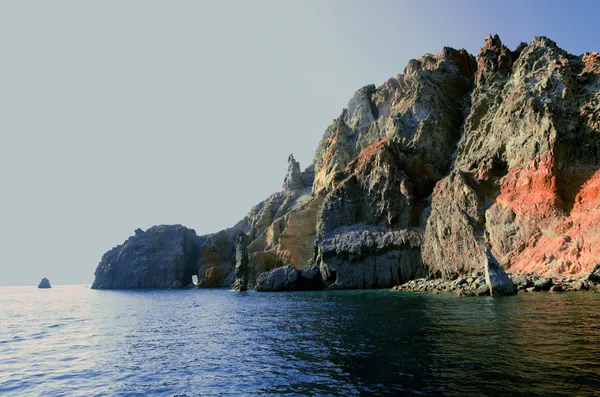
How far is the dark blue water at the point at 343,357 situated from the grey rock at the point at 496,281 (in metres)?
8.33

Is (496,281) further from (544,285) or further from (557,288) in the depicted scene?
(557,288)

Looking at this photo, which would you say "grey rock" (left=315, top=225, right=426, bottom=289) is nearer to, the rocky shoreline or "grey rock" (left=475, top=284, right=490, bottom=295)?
the rocky shoreline

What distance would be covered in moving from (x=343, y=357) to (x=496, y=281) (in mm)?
29311

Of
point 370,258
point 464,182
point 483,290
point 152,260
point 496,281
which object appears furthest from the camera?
point 152,260

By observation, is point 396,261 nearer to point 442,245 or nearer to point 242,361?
point 442,245

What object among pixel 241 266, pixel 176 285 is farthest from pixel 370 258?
pixel 176 285

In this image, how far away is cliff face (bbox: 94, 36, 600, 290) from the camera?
174 feet

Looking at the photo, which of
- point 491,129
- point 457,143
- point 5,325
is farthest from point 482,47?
point 5,325

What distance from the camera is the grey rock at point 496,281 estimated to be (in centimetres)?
3931

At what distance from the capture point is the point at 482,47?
295ft

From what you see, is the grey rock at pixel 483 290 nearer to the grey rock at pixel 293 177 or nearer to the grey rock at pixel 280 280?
the grey rock at pixel 280 280

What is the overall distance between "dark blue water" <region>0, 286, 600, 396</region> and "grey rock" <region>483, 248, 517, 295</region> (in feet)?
27.3

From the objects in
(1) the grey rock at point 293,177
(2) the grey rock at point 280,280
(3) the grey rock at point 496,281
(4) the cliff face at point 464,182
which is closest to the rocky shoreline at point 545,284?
(3) the grey rock at point 496,281

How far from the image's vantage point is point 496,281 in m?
39.8
